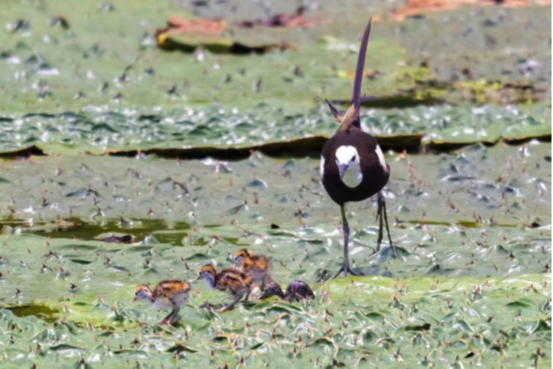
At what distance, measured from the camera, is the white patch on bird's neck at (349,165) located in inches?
249

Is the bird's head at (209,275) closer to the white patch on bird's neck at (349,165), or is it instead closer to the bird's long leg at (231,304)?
the bird's long leg at (231,304)

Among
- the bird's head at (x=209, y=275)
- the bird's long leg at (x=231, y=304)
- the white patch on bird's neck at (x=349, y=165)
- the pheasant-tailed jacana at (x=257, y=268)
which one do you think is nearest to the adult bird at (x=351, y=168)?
the white patch on bird's neck at (x=349, y=165)

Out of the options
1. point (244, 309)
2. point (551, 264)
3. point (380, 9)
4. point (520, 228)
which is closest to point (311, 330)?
point (244, 309)

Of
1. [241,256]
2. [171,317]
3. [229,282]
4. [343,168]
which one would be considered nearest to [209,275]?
[229,282]

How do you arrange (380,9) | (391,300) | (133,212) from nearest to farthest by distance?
(391,300) → (133,212) → (380,9)

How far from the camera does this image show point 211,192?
28.2 ft

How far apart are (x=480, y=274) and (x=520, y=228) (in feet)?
3.57

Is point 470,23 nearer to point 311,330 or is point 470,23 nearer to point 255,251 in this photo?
point 255,251

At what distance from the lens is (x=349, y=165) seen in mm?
6348

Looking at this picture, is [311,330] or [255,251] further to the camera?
[255,251]

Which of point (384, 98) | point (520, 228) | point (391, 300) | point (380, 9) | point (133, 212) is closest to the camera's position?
point (391, 300)

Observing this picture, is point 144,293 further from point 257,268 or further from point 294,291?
point 294,291

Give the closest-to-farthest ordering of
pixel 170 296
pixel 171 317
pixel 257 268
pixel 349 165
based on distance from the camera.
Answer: pixel 170 296
pixel 171 317
pixel 257 268
pixel 349 165

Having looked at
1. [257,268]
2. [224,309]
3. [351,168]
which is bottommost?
[224,309]
